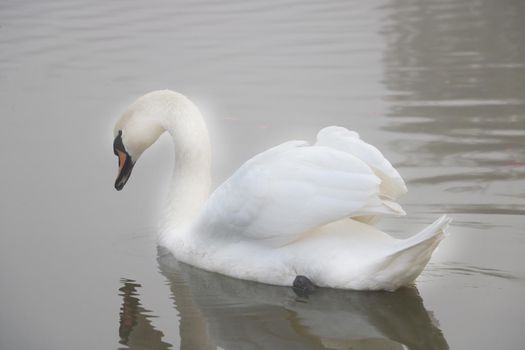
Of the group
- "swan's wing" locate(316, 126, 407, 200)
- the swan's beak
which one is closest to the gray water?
the swan's beak

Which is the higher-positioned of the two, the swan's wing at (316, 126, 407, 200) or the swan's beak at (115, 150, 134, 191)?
the swan's wing at (316, 126, 407, 200)

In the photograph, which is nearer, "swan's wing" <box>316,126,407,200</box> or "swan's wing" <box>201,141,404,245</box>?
"swan's wing" <box>201,141,404,245</box>

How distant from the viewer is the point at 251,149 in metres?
8.20

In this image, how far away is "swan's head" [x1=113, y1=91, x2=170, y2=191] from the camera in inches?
255

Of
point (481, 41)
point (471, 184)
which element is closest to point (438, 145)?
point (471, 184)

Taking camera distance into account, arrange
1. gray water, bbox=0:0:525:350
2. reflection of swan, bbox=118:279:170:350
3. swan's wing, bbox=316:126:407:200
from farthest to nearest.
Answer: swan's wing, bbox=316:126:407:200
gray water, bbox=0:0:525:350
reflection of swan, bbox=118:279:170:350

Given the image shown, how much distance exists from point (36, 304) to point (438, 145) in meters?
3.43

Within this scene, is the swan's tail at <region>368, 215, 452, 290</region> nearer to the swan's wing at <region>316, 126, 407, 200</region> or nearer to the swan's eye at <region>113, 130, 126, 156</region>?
the swan's wing at <region>316, 126, 407, 200</region>

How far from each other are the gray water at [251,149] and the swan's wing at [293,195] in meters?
0.33

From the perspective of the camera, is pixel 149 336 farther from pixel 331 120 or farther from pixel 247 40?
pixel 247 40

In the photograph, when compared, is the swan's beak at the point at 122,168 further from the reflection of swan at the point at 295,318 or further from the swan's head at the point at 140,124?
the reflection of swan at the point at 295,318

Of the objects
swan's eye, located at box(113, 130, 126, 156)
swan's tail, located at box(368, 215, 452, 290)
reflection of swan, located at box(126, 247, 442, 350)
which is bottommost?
reflection of swan, located at box(126, 247, 442, 350)

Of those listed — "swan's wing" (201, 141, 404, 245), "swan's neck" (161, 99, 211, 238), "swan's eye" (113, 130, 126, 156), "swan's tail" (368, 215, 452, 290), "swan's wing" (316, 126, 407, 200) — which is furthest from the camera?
"swan's eye" (113, 130, 126, 156)

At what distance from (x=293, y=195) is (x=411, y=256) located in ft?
2.26
